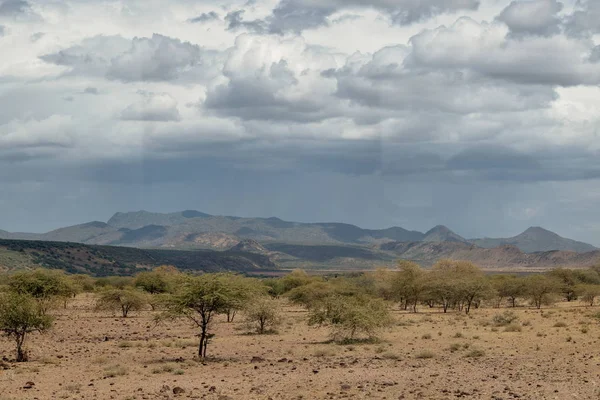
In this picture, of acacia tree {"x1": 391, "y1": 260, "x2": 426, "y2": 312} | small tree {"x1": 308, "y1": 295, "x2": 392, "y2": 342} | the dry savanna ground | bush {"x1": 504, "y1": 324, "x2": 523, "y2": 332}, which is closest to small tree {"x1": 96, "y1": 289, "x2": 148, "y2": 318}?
the dry savanna ground

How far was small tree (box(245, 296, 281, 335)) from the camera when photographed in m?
57.2

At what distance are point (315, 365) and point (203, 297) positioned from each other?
24.9 feet

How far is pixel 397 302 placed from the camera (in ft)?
337

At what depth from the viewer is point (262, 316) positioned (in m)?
57.5

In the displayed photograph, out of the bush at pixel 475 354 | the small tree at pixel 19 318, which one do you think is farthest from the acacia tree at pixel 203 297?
the bush at pixel 475 354

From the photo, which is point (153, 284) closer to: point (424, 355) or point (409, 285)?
point (409, 285)

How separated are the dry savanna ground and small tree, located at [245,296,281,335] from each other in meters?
1.22

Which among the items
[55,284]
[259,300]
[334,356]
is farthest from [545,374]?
[55,284]

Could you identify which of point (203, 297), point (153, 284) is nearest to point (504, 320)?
point (203, 297)

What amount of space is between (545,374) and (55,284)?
1970 inches

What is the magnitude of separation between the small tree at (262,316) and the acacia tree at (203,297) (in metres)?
15.1

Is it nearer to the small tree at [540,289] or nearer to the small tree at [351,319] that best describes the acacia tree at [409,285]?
the small tree at [540,289]

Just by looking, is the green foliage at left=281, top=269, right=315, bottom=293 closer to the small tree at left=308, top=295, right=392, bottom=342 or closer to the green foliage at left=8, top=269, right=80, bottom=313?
the green foliage at left=8, top=269, right=80, bottom=313

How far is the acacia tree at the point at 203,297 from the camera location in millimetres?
40344
